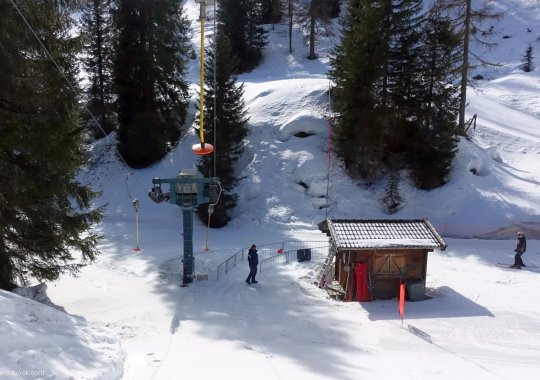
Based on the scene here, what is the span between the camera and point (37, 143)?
12344mm

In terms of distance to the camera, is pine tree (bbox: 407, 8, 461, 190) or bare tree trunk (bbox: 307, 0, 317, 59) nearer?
pine tree (bbox: 407, 8, 461, 190)

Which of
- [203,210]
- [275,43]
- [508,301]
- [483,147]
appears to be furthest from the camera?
[275,43]

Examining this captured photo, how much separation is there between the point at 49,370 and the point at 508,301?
13.4m

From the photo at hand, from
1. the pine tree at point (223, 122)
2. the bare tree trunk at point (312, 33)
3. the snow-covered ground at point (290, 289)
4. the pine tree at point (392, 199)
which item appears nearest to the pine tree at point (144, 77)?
the snow-covered ground at point (290, 289)

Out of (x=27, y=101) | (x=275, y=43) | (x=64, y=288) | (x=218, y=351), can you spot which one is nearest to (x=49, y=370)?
(x=218, y=351)

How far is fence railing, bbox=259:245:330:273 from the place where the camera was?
1904 cm

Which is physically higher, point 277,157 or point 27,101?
point 27,101

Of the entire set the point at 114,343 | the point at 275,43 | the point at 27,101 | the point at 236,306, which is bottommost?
the point at 236,306

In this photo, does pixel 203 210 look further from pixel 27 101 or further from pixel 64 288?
pixel 27 101

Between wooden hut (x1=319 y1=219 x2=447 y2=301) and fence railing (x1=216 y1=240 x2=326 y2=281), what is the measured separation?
14.7 feet

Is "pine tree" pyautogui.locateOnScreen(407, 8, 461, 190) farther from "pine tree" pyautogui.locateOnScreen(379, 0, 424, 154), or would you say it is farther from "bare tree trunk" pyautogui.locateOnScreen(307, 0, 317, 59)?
"bare tree trunk" pyautogui.locateOnScreen(307, 0, 317, 59)

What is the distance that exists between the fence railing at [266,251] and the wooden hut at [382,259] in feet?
14.7

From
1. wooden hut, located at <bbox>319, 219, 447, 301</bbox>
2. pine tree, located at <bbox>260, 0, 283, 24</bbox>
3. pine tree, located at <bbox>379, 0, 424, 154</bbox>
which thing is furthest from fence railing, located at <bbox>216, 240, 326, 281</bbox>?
pine tree, located at <bbox>260, 0, 283, 24</bbox>

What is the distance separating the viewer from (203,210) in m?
25.2
